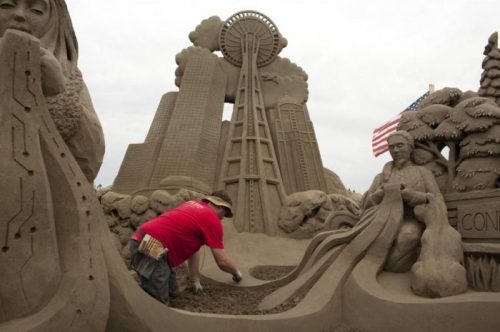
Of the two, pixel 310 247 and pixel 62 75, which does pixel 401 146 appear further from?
pixel 62 75

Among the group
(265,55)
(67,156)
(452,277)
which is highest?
(265,55)

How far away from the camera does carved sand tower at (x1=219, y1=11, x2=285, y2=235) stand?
9.11 meters

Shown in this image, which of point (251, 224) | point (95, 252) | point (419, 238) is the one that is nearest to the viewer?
point (95, 252)

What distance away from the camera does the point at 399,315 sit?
3861 mm

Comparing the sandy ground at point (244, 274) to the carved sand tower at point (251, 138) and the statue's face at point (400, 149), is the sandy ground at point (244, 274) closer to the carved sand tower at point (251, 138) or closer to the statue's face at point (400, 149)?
the carved sand tower at point (251, 138)

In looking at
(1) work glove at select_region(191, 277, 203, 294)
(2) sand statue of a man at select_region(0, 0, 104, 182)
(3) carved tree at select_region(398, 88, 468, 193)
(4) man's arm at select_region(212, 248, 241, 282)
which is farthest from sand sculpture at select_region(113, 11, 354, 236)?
(2) sand statue of a man at select_region(0, 0, 104, 182)

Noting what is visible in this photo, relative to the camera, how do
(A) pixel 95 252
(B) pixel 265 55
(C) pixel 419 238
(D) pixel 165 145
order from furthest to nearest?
(B) pixel 265 55, (D) pixel 165 145, (C) pixel 419 238, (A) pixel 95 252

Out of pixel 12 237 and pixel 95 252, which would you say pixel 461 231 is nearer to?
pixel 95 252

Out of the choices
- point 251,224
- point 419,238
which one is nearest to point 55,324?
point 419,238

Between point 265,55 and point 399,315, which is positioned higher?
point 265,55

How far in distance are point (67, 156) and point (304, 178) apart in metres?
7.31

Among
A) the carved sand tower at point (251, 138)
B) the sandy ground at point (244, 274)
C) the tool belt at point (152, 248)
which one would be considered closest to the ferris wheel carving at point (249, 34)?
the carved sand tower at point (251, 138)

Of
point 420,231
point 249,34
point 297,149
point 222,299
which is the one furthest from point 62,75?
point 249,34

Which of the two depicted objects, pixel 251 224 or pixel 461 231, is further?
pixel 251 224
